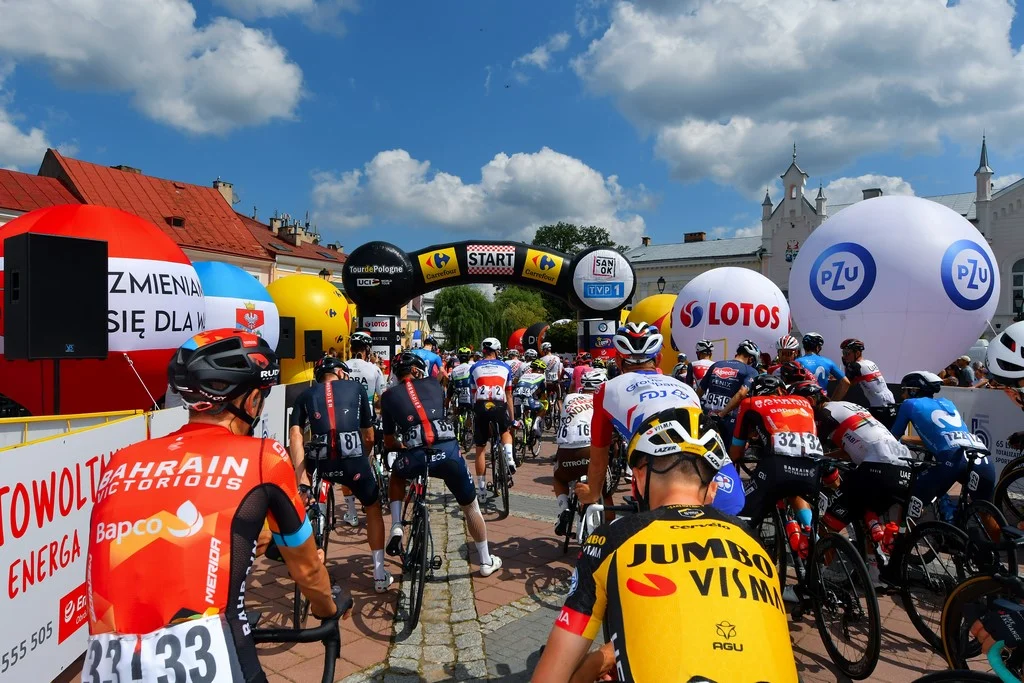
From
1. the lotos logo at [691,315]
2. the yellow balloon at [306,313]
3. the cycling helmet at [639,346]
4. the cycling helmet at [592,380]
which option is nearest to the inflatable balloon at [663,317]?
the lotos logo at [691,315]

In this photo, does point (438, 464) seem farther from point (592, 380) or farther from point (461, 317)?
point (461, 317)

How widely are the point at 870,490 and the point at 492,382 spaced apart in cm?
480

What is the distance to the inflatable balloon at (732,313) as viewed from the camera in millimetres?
11648

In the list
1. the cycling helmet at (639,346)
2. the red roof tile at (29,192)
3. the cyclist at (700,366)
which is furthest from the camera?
the red roof tile at (29,192)

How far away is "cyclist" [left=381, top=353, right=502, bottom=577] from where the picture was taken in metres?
5.00

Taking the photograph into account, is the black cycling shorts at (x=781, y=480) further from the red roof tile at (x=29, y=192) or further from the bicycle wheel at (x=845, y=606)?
the red roof tile at (x=29, y=192)

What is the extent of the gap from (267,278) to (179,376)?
39.3m

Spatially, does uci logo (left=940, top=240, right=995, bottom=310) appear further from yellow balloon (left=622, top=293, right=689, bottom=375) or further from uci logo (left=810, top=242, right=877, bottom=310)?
→ yellow balloon (left=622, top=293, right=689, bottom=375)

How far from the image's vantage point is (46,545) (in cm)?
361

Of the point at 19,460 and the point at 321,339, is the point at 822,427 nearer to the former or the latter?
the point at 19,460

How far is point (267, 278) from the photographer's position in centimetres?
3844

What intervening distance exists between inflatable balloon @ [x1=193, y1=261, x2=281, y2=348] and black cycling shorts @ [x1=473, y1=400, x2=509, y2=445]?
Answer: 340cm

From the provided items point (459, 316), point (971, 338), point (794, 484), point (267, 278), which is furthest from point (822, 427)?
point (459, 316)

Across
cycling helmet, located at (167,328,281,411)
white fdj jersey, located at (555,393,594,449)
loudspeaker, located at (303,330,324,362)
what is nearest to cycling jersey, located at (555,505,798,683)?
cycling helmet, located at (167,328,281,411)
